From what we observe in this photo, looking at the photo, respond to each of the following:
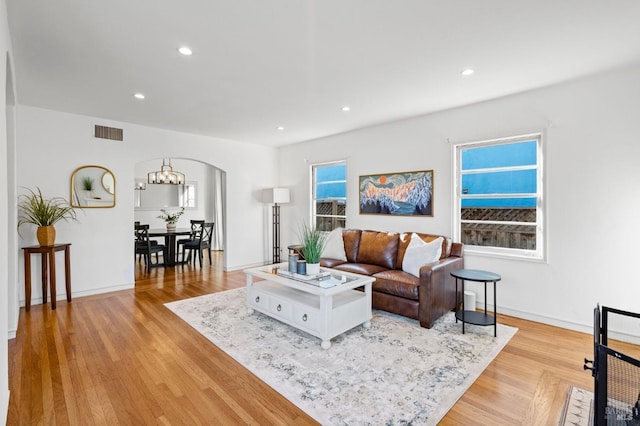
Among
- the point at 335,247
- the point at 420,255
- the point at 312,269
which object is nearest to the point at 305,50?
the point at 312,269

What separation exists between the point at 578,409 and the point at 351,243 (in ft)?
10.3

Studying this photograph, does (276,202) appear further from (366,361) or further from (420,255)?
(366,361)

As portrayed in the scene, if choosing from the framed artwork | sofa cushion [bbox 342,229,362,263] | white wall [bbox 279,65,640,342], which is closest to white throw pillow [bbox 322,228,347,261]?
sofa cushion [bbox 342,229,362,263]

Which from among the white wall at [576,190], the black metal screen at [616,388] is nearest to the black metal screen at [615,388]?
the black metal screen at [616,388]

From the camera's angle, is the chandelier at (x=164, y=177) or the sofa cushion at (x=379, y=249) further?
the chandelier at (x=164, y=177)

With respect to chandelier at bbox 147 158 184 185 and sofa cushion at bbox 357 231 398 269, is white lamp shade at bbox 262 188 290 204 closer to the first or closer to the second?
sofa cushion at bbox 357 231 398 269

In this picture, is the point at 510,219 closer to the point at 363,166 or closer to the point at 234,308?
the point at 363,166

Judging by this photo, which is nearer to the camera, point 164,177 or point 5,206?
point 5,206

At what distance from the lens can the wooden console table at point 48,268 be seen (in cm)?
381

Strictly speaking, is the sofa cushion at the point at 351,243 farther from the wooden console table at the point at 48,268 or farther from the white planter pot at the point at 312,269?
the wooden console table at the point at 48,268

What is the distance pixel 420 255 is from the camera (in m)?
3.75

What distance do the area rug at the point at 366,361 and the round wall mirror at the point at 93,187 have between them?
7.23 feet

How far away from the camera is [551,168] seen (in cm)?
344

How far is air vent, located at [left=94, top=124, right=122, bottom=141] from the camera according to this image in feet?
15.2
